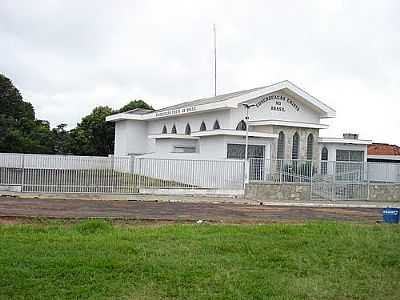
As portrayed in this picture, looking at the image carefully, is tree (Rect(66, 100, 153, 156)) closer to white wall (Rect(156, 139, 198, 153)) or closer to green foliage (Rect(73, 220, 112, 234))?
white wall (Rect(156, 139, 198, 153))

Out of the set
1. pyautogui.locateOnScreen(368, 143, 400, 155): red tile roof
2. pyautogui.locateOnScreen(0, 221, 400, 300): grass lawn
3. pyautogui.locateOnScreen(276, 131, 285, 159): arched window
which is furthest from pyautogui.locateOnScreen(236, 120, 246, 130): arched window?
pyautogui.locateOnScreen(0, 221, 400, 300): grass lawn

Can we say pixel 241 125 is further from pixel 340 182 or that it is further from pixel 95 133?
pixel 95 133

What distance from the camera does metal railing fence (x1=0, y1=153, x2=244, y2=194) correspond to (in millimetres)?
24734

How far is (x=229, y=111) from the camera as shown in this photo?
3628 cm

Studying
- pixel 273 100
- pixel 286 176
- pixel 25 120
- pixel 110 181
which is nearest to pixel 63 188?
pixel 110 181

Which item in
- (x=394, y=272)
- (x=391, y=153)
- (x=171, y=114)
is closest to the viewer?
(x=394, y=272)

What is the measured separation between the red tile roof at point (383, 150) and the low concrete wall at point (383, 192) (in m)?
19.1

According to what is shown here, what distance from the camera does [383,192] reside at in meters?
29.8

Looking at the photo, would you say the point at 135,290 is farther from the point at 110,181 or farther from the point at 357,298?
the point at 110,181

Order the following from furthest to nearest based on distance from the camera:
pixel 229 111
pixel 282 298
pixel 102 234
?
pixel 229 111, pixel 102 234, pixel 282 298

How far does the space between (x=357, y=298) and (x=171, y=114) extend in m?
36.4

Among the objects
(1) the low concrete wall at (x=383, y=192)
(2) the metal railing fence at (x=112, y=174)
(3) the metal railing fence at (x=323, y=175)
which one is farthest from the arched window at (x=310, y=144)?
(2) the metal railing fence at (x=112, y=174)

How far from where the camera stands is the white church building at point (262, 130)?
34000mm

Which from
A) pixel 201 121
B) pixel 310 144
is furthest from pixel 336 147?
pixel 201 121
